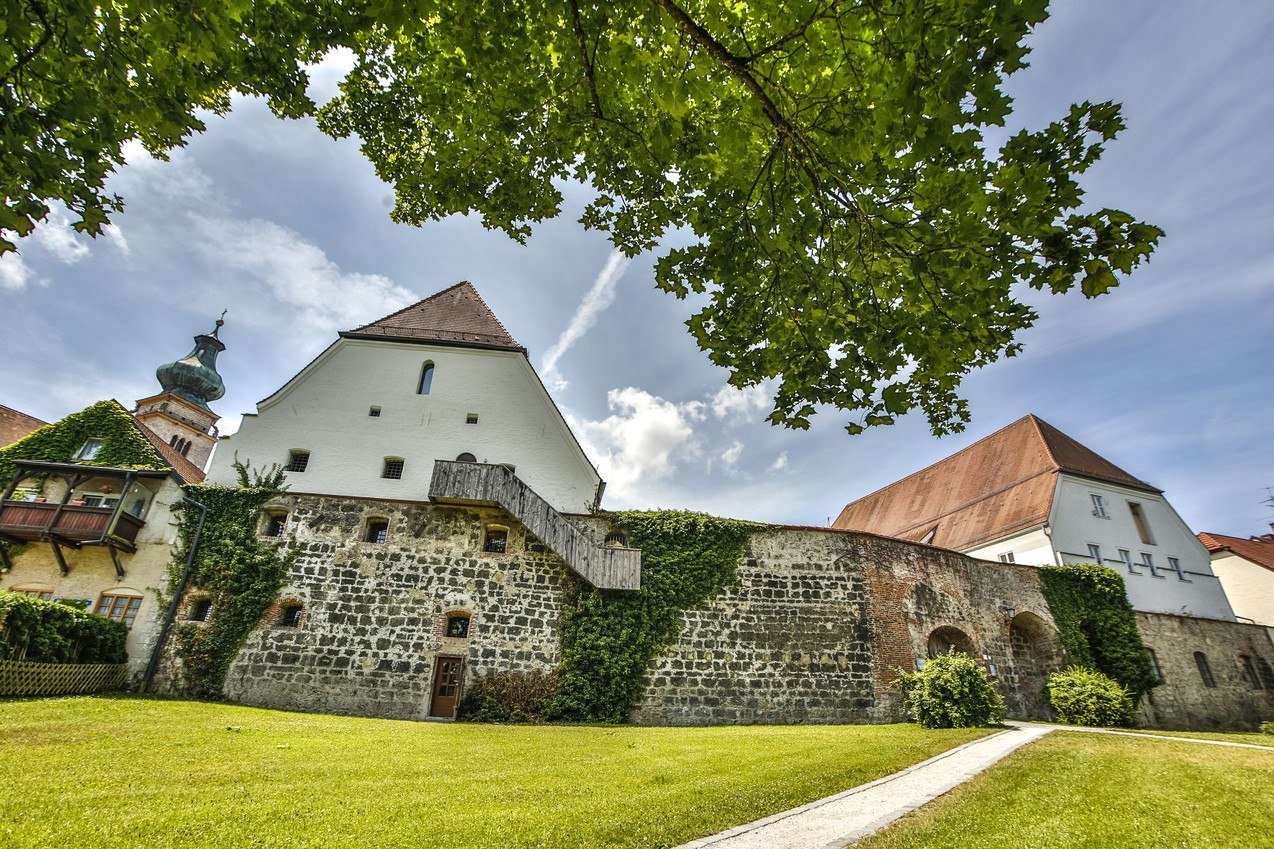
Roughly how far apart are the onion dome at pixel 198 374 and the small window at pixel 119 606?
2868 centimetres

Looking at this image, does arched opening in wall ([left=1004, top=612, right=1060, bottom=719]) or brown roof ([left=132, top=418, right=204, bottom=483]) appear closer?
arched opening in wall ([left=1004, top=612, right=1060, bottom=719])

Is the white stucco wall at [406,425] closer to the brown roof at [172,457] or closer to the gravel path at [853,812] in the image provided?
the brown roof at [172,457]

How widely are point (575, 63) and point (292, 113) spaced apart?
15.3ft

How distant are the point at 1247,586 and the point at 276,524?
44183mm

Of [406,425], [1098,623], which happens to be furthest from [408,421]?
[1098,623]

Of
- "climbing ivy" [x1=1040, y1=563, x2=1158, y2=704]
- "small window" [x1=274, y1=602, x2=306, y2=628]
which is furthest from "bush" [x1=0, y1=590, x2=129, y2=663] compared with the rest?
"climbing ivy" [x1=1040, y1=563, x2=1158, y2=704]

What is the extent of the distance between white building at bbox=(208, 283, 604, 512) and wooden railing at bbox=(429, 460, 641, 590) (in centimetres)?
174

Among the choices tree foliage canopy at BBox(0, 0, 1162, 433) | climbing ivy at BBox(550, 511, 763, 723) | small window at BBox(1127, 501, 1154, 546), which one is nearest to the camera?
tree foliage canopy at BBox(0, 0, 1162, 433)

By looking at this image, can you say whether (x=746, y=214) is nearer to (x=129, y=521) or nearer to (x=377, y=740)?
(x=377, y=740)

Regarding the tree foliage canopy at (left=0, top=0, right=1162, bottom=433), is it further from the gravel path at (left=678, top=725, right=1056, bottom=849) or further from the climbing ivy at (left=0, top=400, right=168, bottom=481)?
the climbing ivy at (left=0, top=400, right=168, bottom=481)

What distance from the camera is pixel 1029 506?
907 inches

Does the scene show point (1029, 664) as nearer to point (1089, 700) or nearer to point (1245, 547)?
point (1089, 700)

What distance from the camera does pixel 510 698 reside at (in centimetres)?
1427

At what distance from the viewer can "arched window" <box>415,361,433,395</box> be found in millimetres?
19094
